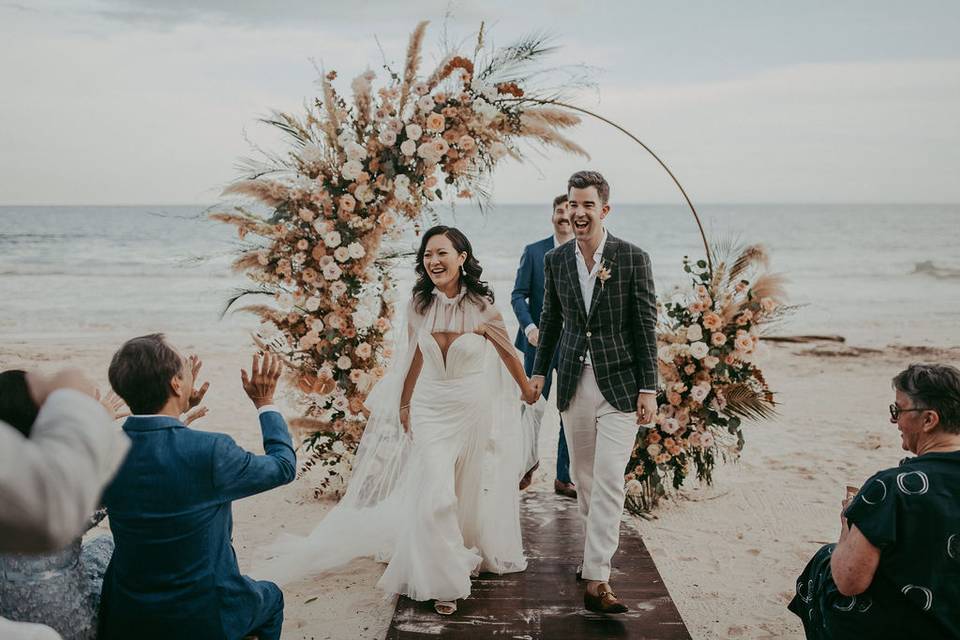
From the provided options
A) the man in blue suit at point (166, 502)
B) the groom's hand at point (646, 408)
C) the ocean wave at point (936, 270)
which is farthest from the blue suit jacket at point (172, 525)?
the ocean wave at point (936, 270)

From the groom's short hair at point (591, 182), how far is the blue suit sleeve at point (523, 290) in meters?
2.05

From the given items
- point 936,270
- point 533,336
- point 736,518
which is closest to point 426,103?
point 533,336

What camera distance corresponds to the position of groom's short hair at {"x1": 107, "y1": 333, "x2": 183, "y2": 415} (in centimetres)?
288

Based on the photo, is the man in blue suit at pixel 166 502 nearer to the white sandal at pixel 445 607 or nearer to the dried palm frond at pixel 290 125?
the white sandal at pixel 445 607

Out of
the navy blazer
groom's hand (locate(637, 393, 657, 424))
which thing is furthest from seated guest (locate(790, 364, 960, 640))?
the navy blazer

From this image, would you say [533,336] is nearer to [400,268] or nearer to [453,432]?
[453,432]

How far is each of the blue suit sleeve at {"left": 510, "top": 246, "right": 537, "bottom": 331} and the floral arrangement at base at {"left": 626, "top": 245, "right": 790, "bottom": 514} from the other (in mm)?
1139

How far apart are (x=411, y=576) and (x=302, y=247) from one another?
2.84 metres

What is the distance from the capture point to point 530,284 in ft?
21.8

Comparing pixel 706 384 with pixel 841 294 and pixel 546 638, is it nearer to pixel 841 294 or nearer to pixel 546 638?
pixel 546 638

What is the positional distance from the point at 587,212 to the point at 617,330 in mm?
711

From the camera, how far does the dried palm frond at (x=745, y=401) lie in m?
6.02

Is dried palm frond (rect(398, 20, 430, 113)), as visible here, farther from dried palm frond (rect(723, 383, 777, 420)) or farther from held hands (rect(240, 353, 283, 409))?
dried palm frond (rect(723, 383, 777, 420))

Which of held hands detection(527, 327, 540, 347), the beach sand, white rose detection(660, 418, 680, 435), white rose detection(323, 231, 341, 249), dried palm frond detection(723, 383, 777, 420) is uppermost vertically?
white rose detection(323, 231, 341, 249)
